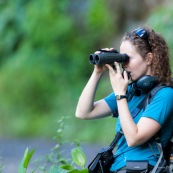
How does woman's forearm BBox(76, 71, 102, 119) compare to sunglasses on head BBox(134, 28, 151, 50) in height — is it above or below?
below

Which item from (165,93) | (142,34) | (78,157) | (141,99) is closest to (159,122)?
(165,93)

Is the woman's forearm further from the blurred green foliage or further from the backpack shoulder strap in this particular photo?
the blurred green foliage

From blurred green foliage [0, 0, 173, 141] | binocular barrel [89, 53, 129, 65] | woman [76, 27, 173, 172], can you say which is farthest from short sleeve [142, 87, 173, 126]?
blurred green foliage [0, 0, 173, 141]

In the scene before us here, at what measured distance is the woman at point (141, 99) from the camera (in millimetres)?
5094

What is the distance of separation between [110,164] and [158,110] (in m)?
0.60

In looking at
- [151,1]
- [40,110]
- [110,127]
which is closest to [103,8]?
[151,1]

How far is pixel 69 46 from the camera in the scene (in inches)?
899

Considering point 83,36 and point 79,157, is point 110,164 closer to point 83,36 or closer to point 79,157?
point 79,157

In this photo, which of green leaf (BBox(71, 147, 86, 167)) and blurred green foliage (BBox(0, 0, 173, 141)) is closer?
green leaf (BBox(71, 147, 86, 167))

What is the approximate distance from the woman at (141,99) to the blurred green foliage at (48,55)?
14926 millimetres

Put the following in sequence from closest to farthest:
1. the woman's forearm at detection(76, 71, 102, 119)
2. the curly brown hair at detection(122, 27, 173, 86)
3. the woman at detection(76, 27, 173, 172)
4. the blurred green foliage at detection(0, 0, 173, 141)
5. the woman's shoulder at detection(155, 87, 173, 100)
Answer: the woman at detection(76, 27, 173, 172)
the woman's shoulder at detection(155, 87, 173, 100)
the curly brown hair at detection(122, 27, 173, 86)
the woman's forearm at detection(76, 71, 102, 119)
the blurred green foliage at detection(0, 0, 173, 141)

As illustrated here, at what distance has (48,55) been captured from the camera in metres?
22.3

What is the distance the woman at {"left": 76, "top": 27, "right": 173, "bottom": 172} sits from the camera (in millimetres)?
5094

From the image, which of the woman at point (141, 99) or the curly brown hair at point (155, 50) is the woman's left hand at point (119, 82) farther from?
the curly brown hair at point (155, 50)
